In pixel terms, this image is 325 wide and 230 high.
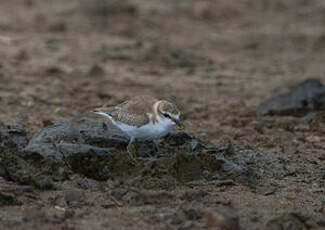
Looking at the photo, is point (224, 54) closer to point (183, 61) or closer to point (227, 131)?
point (183, 61)

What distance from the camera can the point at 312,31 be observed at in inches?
595

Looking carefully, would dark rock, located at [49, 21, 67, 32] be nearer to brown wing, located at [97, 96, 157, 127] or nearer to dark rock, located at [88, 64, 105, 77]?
dark rock, located at [88, 64, 105, 77]

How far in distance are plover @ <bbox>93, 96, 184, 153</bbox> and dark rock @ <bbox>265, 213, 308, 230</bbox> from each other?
61.9 inches

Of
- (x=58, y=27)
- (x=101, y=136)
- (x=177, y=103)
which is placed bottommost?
(x=177, y=103)

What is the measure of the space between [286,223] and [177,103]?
16.8 ft

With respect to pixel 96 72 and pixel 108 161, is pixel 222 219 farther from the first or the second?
pixel 96 72

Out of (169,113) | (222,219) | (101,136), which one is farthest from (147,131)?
(222,219)

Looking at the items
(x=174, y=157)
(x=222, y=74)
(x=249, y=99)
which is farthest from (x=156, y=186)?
(x=222, y=74)

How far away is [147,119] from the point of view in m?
6.27

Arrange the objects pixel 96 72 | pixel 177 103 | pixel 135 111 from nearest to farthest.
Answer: pixel 135 111 < pixel 177 103 < pixel 96 72

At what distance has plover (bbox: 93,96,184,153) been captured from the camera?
6.21 m

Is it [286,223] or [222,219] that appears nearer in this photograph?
[222,219]

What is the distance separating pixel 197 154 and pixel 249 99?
428cm

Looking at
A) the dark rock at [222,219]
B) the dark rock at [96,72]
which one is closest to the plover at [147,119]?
the dark rock at [222,219]
